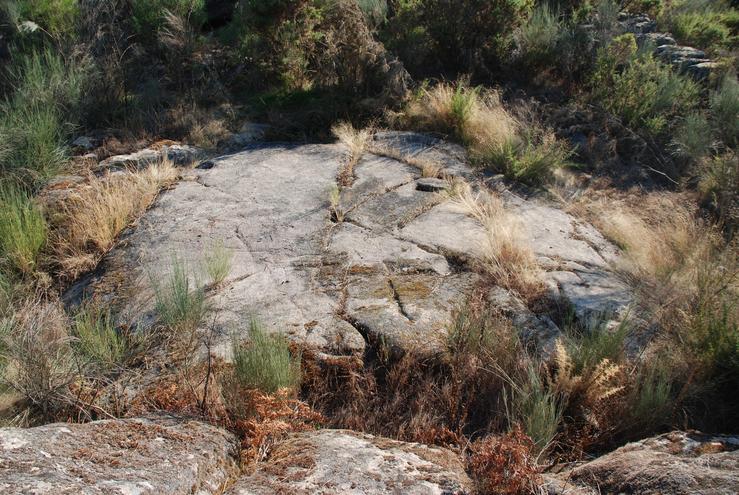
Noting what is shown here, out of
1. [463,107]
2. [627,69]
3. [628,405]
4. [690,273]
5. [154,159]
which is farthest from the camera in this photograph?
[627,69]

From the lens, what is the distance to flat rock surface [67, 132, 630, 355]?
3.69m

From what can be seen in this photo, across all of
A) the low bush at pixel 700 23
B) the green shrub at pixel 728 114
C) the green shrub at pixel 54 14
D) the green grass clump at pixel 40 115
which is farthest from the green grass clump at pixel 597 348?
the green shrub at pixel 54 14

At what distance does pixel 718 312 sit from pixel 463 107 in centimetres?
339

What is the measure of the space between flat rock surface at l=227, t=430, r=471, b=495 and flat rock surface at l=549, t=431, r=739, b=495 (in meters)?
0.46

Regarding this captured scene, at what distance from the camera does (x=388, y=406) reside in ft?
10.5

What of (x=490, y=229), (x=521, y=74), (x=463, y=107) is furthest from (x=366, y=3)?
(x=490, y=229)

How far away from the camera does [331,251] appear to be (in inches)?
171

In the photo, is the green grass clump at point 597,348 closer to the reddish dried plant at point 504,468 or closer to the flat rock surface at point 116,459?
the reddish dried plant at point 504,468

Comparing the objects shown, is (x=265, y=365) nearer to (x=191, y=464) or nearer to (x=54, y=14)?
(x=191, y=464)

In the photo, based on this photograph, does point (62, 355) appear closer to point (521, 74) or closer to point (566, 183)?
point (566, 183)

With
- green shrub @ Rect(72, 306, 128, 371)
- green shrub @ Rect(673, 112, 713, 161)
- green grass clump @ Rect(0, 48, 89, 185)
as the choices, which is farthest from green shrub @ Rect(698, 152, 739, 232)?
green grass clump @ Rect(0, 48, 89, 185)

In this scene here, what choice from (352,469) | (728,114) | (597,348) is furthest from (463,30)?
(352,469)

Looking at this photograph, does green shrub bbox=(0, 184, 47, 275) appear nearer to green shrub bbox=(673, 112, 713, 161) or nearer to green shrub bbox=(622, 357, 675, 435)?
green shrub bbox=(622, 357, 675, 435)

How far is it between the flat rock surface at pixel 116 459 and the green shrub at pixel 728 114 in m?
6.39
